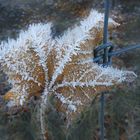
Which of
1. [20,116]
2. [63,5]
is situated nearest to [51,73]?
[20,116]

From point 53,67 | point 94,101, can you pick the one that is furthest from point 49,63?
point 94,101

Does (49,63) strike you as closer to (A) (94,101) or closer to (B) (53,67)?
(B) (53,67)

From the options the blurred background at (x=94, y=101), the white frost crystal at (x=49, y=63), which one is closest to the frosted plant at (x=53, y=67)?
the white frost crystal at (x=49, y=63)

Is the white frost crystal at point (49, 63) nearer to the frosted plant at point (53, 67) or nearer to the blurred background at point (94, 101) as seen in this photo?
the frosted plant at point (53, 67)

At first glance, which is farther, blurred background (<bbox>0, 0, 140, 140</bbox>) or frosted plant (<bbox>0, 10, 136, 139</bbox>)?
blurred background (<bbox>0, 0, 140, 140</bbox>)

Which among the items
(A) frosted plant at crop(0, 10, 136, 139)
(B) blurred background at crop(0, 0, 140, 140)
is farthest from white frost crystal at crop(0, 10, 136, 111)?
(B) blurred background at crop(0, 0, 140, 140)

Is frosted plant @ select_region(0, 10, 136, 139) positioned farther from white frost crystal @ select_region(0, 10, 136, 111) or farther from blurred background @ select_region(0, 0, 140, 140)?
blurred background @ select_region(0, 0, 140, 140)
